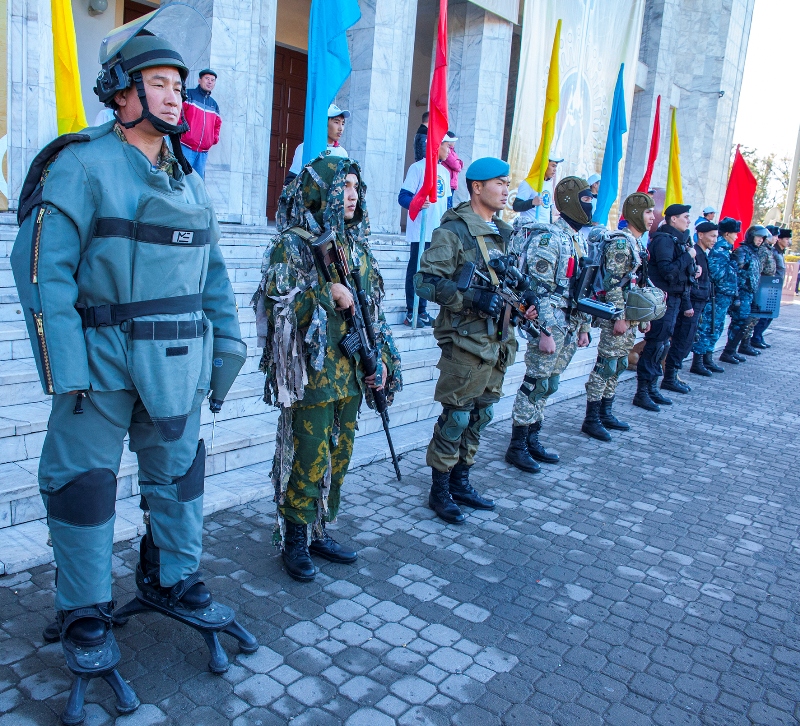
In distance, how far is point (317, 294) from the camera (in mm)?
3324

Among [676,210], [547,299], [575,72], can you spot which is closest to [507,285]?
[547,299]

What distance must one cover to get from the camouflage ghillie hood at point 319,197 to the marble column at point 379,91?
21.9 feet

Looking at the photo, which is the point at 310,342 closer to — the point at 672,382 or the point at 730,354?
the point at 672,382

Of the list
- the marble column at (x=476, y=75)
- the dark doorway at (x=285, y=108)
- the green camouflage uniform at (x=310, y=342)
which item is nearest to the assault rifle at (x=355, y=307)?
the green camouflage uniform at (x=310, y=342)

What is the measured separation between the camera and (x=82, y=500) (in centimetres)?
235

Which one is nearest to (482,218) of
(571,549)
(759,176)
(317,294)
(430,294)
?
(430,294)

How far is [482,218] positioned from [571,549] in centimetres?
204

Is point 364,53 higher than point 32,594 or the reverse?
higher

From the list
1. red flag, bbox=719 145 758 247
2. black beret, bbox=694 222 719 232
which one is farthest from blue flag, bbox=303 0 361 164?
red flag, bbox=719 145 758 247

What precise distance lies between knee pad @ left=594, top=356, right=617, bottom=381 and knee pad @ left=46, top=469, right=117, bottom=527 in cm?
515

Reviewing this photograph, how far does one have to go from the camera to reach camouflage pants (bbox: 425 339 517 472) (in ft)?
14.1

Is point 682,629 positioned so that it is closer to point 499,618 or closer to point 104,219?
point 499,618

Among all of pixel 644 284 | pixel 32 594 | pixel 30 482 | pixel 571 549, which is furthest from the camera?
pixel 644 284

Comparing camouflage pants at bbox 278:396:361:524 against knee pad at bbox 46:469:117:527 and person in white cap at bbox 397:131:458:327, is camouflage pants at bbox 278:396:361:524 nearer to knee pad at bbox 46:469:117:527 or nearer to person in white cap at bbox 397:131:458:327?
knee pad at bbox 46:469:117:527
